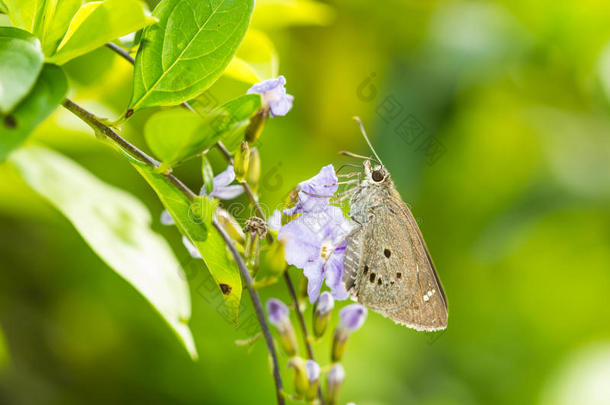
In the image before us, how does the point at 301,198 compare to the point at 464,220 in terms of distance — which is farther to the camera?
the point at 464,220

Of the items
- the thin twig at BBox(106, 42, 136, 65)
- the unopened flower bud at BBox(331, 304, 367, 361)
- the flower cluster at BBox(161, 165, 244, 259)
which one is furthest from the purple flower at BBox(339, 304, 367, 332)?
the thin twig at BBox(106, 42, 136, 65)

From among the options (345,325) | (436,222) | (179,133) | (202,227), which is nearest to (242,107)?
(179,133)

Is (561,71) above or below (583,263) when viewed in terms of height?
above

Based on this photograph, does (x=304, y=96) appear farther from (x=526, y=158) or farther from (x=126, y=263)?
(x=126, y=263)

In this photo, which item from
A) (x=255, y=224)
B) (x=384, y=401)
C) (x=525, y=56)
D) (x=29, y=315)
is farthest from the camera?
(x=525, y=56)

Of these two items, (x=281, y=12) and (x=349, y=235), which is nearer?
(x=349, y=235)

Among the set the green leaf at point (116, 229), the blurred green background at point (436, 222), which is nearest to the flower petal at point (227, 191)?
the green leaf at point (116, 229)

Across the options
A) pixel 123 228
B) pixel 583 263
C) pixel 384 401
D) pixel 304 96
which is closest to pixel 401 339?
pixel 384 401

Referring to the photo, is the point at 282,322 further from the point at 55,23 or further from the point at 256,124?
the point at 55,23
